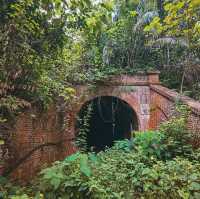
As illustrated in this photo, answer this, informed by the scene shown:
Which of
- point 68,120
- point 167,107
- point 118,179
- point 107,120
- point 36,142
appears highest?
point 167,107

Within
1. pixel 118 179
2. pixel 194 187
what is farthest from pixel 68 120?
pixel 194 187

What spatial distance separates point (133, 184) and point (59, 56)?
4.12 meters

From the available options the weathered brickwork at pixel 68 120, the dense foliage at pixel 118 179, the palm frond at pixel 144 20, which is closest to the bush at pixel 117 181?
the dense foliage at pixel 118 179

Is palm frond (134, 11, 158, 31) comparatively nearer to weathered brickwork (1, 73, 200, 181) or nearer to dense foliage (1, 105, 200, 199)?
weathered brickwork (1, 73, 200, 181)

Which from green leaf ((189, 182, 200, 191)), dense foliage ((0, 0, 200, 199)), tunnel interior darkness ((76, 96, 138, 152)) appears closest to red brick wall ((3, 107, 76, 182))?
dense foliage ((0, 0, 200, 199))

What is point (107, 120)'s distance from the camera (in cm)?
1353

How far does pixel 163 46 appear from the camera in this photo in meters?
11.4

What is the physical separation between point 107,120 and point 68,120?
182 inches

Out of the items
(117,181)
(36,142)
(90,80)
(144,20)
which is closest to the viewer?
(117,181)

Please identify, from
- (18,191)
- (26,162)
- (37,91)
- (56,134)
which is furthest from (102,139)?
(18,191)

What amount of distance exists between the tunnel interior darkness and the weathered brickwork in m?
0.43

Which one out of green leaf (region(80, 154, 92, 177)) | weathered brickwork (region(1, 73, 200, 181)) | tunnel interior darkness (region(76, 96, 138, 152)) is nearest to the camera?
green leaf (region(80, 154, 92, 177))

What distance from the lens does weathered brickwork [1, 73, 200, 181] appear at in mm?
7418

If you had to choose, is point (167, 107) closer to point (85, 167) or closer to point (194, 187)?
point (194, 187)
